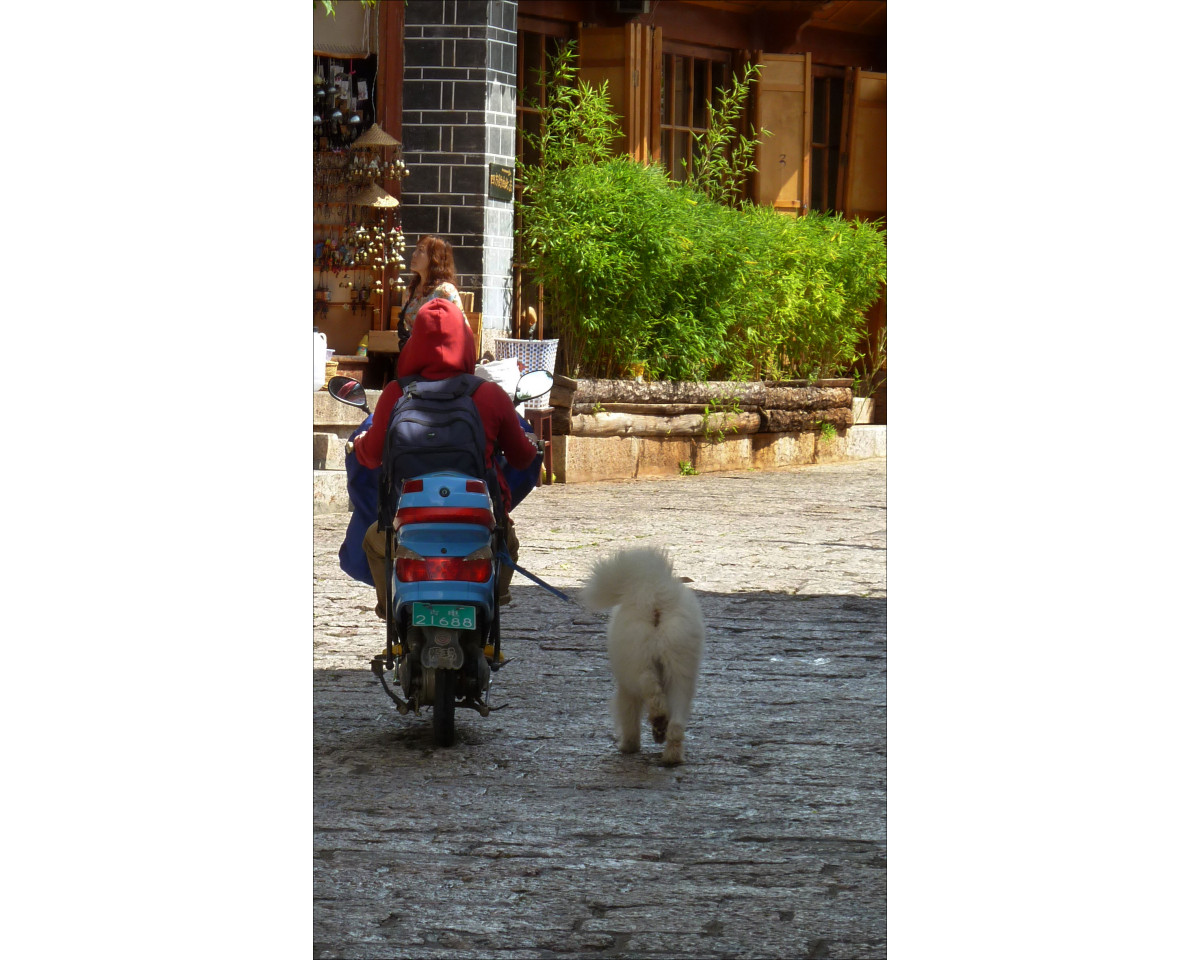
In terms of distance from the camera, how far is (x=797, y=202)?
14.3m

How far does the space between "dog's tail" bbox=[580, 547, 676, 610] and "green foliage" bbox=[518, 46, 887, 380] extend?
736 cm

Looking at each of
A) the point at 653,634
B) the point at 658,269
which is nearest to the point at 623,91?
the point at 658,269

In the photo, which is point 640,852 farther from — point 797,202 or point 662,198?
point 797,202

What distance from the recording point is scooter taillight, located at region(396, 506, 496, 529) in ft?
13.5

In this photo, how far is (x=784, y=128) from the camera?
1407cm

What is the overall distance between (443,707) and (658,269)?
7.60 m

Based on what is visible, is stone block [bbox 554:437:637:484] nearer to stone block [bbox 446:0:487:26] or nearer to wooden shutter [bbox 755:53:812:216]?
stone block [bbox 446:0:487:26]

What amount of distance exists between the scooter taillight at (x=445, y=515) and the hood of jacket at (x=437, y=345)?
439 millimetres

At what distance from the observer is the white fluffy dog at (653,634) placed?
3.99 metres

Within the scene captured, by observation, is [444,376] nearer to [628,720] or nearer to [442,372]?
[442,372]

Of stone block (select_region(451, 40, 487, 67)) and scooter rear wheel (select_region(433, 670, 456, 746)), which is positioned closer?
scooter rear wheel (select_region(433, 670, 456, 746))

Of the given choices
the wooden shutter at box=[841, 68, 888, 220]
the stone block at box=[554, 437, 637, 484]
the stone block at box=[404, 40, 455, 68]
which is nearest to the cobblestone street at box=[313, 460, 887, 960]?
the stone block at box=[554, 437, 637, 484]
